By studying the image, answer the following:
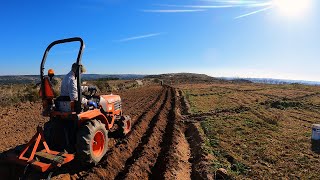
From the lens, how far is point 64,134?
7133 millimetres

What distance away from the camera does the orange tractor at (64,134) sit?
20.0 ft

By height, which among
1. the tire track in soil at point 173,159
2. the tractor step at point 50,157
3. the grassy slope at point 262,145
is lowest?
the tire track in soil at point 173,159

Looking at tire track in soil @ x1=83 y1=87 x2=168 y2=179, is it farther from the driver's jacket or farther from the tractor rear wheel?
the driver's jacket

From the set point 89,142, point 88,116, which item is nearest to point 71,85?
point 88,116

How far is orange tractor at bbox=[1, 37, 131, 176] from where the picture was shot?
6.09 metres

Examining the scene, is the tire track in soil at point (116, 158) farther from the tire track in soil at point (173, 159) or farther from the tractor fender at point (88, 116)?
the tractor fender at point (88, 116)

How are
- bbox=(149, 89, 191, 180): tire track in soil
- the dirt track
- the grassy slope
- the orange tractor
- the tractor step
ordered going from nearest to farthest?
the tractor step, the orange tractor, the dirt track, bbox=(149, 89, 191, 180): tire track in soil, the grassy slope

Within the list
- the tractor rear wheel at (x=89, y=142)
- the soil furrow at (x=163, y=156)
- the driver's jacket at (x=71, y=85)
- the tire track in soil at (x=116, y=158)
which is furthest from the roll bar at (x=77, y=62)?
the soil furrow at (x=163, y=156)

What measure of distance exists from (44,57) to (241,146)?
20.7ft

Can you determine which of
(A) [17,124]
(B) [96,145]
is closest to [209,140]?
(B) [96,145]

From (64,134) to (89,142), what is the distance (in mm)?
895

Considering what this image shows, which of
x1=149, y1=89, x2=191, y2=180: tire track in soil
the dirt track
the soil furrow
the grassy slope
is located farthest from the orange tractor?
the grassy slope

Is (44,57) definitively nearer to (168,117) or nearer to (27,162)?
(27,162)

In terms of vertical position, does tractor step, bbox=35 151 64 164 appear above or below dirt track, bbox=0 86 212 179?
above
